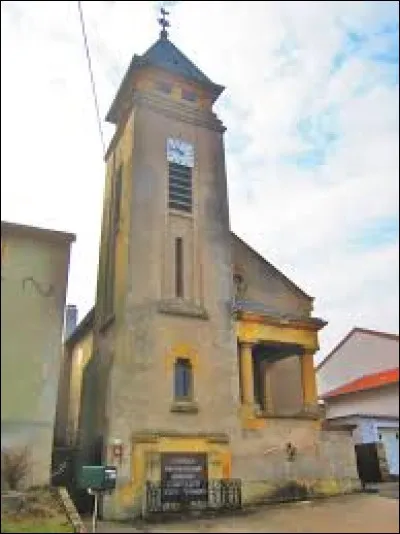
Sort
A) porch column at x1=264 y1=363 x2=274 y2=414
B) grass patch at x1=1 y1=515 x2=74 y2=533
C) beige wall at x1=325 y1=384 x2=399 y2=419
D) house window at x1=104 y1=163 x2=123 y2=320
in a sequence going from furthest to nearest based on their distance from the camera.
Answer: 1. beige wall at x1=325 y1=384 x2=399 y2=419
2. porch column at x1=264 y1=363 x2=274 y2=414
3. house window at x1=104 y1=163 x2=123 y2=320
4. grass patch at x1=1 y1=515 x2=74 y2=533

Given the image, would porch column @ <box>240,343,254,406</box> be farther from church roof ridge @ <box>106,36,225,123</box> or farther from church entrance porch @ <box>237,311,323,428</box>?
church roof ridge @ <box>106,36,225,123</box>

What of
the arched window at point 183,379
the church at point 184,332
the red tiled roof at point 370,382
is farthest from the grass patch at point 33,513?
the red tiled roof at point 370,382

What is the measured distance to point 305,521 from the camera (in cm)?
1372

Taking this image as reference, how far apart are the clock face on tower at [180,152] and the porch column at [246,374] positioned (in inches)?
295

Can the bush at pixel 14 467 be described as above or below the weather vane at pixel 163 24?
below

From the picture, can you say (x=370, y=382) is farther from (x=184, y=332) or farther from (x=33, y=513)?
(x=33, y=513)

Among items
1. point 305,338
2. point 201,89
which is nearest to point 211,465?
point 305,338

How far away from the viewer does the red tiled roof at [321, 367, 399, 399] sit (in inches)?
1156

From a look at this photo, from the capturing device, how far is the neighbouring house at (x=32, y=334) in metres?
10.5

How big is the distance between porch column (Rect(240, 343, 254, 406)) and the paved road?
3556 mm

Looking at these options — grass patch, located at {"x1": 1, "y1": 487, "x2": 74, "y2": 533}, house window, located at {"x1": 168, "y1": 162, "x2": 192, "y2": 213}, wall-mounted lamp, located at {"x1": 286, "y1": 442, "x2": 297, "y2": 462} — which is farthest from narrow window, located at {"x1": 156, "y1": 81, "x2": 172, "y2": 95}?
grass patch, located at {"x1": 1, "y1": 487, "x2": 74, "y2": 533}

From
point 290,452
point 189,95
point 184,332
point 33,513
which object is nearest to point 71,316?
point 189,95

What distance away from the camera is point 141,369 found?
57.1 ft

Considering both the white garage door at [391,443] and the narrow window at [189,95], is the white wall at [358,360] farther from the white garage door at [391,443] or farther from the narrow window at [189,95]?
the narrow window at [189,95]
